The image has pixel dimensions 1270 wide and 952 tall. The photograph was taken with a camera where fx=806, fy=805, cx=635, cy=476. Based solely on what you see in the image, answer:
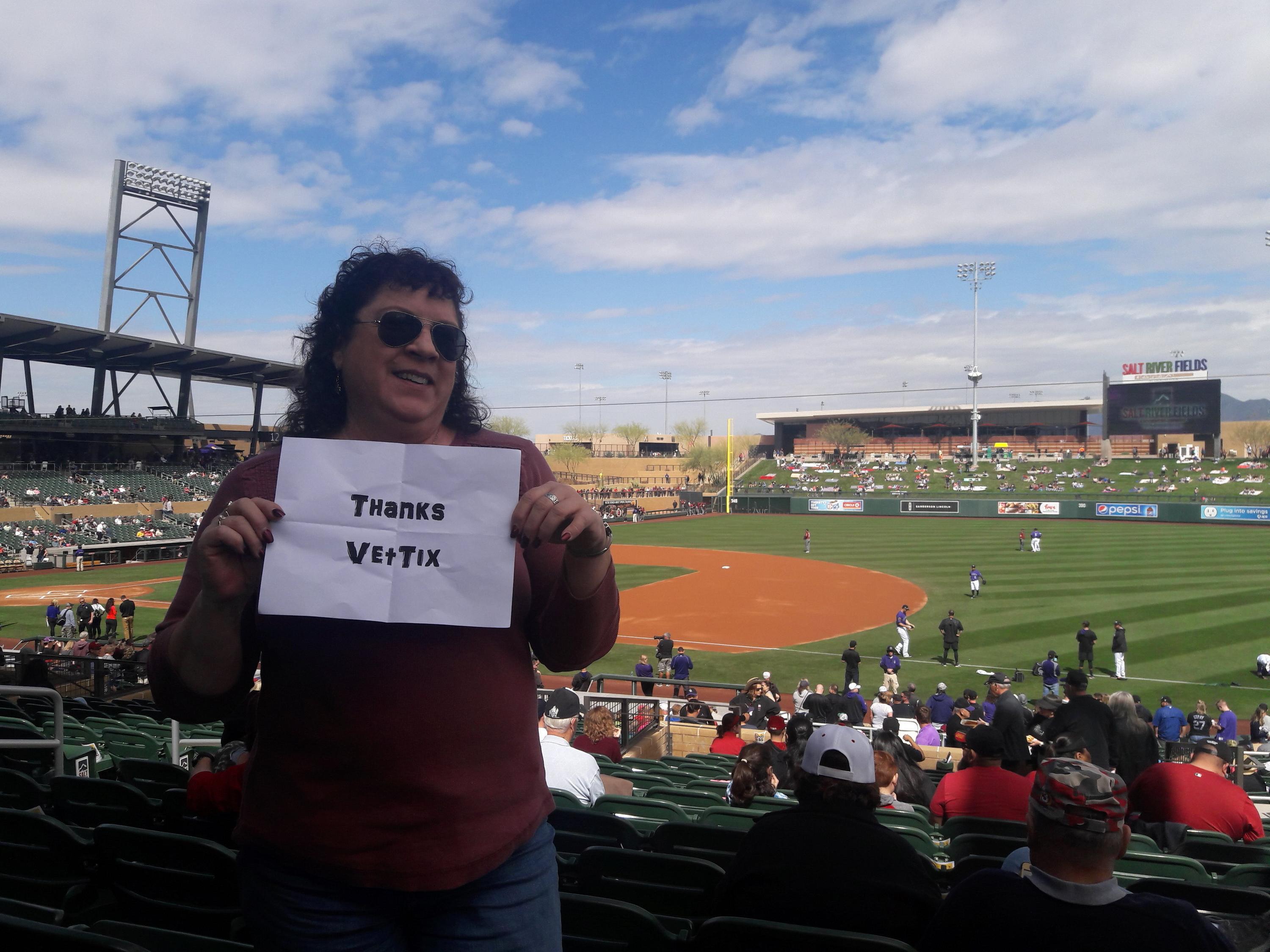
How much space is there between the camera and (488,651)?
186cm

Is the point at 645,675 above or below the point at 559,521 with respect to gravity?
below

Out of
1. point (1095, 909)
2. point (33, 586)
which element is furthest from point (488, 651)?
point (33, 586)

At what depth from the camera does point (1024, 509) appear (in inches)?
2286

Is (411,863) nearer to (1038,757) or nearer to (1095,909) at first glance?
(1095,909)

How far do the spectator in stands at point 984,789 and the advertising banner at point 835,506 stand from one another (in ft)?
198

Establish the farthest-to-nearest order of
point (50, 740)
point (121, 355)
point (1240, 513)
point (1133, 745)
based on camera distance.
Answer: point (1240, 513), point (121, 355), point (1133, 745), point (50, 740)

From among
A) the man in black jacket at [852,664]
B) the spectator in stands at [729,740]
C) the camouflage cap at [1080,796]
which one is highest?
the camouflage cap at [1080,796]

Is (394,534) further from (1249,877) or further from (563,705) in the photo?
(563,705)

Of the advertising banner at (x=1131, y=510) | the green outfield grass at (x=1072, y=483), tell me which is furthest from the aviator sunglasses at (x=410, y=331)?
the green outfield grass at (x=1072, y=483)

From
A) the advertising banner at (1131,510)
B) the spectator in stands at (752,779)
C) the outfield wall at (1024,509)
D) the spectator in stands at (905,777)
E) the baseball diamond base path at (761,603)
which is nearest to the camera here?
the spectator in stands at (752,779)

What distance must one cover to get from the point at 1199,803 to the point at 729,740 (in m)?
4.94

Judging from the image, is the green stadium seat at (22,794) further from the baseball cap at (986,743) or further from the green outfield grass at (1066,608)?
the green outfield grass at (1066,608)

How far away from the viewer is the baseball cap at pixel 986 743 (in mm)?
5816

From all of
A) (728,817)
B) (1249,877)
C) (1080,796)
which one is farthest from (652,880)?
(1249,877)
